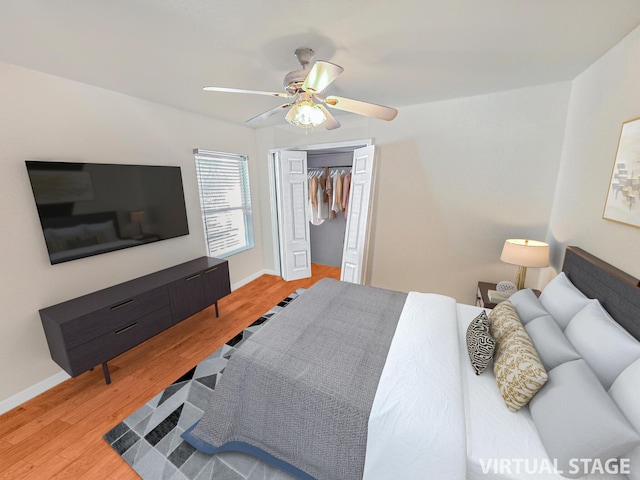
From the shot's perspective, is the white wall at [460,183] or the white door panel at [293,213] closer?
the white wall at [460,183]

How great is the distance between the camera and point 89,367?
1816 mm

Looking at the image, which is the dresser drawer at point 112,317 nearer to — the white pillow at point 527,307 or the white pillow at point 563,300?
the white pillow at point 527,307

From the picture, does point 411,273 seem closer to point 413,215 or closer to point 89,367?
point 413,215

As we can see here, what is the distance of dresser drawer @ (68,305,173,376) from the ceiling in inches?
75.0

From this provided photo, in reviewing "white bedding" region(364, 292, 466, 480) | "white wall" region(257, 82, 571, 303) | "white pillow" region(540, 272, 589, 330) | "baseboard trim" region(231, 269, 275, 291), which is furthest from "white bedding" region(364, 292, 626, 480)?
"baseboard trim" region(231, 269, 275, 291)

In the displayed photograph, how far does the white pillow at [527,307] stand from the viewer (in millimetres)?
1497

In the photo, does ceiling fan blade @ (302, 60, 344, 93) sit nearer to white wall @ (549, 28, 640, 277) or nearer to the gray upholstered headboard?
white wall @ (549, 28, 640, 277)

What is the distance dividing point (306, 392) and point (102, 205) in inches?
87.9

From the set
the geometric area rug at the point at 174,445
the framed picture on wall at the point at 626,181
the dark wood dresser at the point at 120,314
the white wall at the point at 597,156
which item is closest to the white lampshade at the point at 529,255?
the white wall at the point at 597,156

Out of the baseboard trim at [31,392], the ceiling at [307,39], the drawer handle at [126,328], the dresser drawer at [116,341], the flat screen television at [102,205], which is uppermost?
the ceiling at [307,39]

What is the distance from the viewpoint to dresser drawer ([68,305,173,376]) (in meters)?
1.77

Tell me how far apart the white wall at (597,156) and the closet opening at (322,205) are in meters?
1.72

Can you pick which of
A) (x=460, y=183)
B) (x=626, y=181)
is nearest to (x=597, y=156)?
(x=626, y=181)

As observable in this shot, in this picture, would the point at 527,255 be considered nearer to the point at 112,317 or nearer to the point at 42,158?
the point at 112,317
